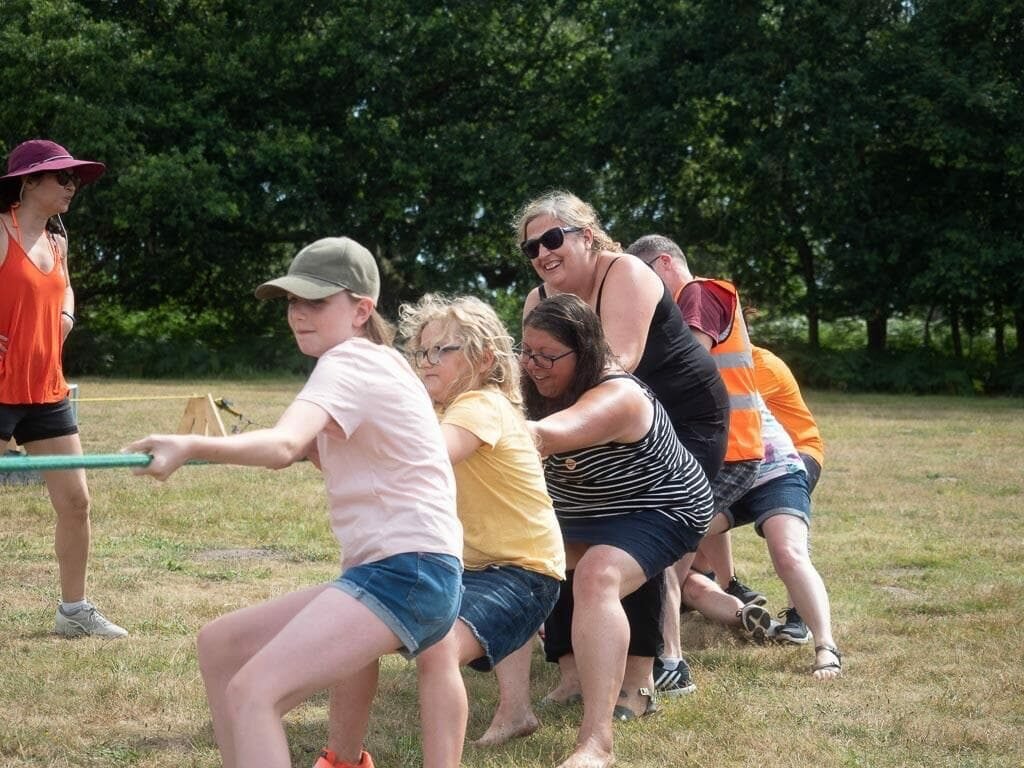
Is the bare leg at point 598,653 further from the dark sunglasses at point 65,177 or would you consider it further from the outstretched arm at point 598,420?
the dark sunglasses at point 65,177

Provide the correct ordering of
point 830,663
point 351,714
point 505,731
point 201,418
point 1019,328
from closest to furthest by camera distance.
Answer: point 351,714 → point 505,731 → point 830,663 → point 201,418 → point 1019,328

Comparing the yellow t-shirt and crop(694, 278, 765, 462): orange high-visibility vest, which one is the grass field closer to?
the yellow t-shirt

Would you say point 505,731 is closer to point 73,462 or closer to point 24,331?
point 73,462

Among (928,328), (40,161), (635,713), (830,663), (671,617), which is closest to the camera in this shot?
(635,713)

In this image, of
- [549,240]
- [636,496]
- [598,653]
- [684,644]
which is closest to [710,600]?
[684,644]

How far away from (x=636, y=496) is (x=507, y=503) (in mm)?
735

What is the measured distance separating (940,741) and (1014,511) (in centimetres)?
541

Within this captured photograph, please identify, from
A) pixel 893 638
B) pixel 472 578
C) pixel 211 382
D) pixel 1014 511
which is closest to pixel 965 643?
pixel 893 638

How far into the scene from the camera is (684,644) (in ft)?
19.2

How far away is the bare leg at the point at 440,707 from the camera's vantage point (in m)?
3.38

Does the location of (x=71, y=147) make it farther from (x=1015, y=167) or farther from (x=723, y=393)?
(x=723, y=393)

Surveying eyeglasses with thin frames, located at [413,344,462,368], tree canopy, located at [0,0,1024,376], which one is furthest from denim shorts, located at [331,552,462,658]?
tree canopy, located at [0,0,1024,376]

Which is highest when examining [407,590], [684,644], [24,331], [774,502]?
[24,331]

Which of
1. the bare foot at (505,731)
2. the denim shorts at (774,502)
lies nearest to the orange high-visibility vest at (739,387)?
the denim shorts at (774,502)
